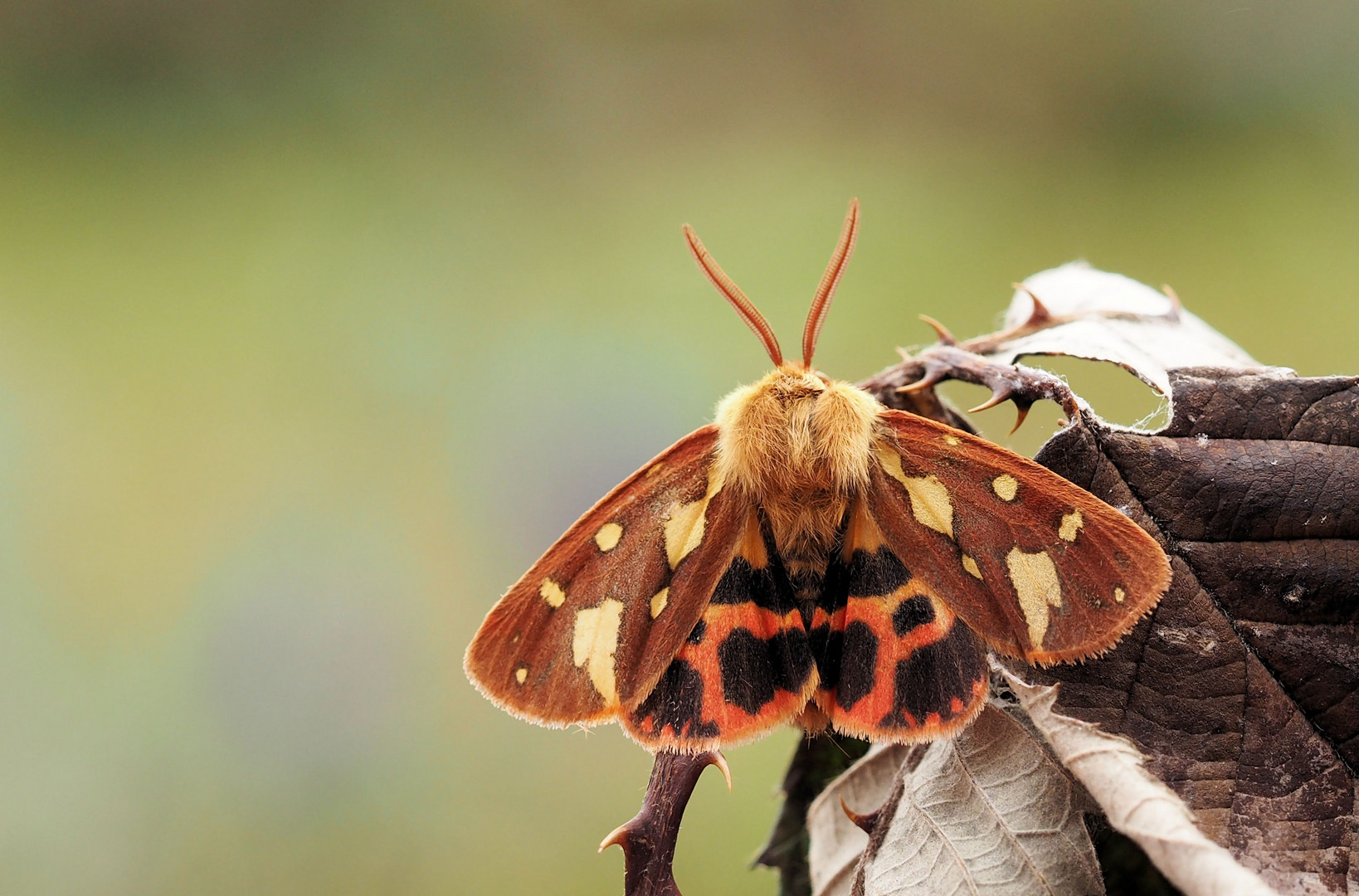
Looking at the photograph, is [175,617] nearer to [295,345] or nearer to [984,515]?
[295,345]

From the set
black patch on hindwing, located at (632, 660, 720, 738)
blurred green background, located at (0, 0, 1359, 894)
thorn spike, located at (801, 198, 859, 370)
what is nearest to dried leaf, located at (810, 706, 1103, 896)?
black patch on hindwing, located at (632, 660, 720, 738)

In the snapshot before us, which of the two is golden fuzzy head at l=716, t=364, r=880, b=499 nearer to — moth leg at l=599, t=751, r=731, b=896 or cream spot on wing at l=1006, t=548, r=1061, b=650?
cream spot on wing at l=1006, t=548, r=1061, b=650

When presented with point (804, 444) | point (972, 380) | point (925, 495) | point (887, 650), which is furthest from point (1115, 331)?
point (887, 650)

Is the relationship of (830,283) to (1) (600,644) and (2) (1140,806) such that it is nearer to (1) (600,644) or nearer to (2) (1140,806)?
(1) (600,644)

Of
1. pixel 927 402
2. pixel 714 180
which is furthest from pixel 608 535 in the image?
pixel 714 180

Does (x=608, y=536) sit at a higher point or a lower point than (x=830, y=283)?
lower

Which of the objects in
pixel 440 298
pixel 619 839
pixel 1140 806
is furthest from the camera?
pixel 440 298

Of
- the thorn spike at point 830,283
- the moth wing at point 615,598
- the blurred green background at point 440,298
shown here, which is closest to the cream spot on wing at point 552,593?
the moth wing at point 615,598

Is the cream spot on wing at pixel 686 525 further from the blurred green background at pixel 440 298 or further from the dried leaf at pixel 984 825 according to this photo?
the blurred green background at pixel 440 298
